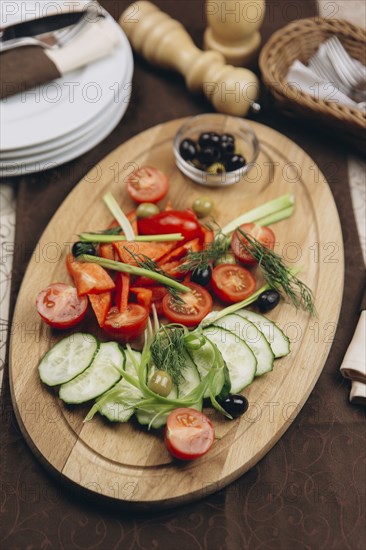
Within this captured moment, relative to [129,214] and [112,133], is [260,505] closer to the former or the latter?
[129,214]

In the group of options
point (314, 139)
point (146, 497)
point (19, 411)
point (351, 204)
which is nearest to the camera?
point (146, 497)

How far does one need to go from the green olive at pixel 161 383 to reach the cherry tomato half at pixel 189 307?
0.79 ft

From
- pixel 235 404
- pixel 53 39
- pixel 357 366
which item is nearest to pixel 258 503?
pixel 235 404

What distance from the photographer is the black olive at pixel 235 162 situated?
2305 mm

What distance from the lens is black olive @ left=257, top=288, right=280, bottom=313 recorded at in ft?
6.61

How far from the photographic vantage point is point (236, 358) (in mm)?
1860

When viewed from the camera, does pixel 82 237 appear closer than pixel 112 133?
Yes

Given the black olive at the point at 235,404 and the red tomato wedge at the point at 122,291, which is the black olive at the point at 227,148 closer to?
the red tomato wedge at the point at 122,291

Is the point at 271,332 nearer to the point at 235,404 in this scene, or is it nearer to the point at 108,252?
the point at 235,404

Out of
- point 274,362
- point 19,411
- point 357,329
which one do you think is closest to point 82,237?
point 19,411

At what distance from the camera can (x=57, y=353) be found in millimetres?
1896

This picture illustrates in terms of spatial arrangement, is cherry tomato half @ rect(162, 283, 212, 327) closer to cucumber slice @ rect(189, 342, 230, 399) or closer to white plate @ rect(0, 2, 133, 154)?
cucumber slice @ rect(189, 342, 230, 399)

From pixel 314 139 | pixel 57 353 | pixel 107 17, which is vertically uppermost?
pixel 107 17

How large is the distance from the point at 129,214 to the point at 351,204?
821 millimetres
